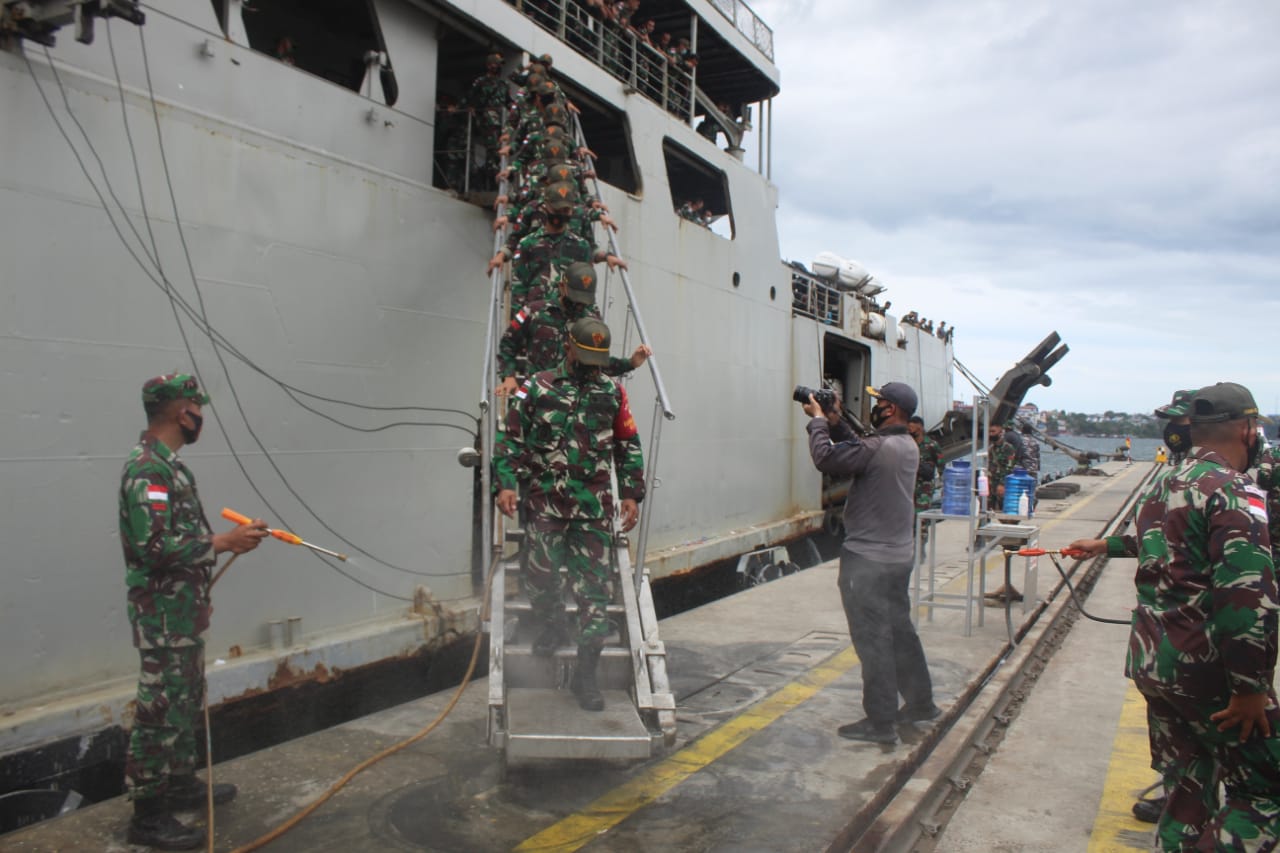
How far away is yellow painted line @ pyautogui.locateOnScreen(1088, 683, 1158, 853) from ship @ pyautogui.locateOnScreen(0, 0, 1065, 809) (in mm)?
2218

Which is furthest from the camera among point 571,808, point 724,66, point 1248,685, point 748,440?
point 724,66

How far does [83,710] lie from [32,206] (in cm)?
226

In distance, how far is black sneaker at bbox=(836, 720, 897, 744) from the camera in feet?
13.6

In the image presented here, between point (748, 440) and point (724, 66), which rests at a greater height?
point (724, 66)

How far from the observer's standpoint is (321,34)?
7.09 metres

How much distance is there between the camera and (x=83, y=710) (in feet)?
13.1

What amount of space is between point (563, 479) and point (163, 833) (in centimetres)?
190

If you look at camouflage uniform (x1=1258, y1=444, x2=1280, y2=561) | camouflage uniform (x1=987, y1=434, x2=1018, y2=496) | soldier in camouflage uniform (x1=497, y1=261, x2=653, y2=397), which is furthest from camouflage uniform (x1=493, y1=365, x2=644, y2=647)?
camouflage uniform (x1=987, y1=434, x2=1018, y2=496)

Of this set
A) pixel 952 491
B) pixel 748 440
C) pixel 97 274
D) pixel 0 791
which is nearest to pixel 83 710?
pixel 0 791

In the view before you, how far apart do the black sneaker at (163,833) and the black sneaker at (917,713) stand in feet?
10.0

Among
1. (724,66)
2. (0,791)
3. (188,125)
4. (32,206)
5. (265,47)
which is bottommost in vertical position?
(0,791)

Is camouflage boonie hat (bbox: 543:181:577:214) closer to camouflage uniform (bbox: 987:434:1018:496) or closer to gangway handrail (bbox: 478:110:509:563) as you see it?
gangway handrail (bbox: 478:110:509:563)

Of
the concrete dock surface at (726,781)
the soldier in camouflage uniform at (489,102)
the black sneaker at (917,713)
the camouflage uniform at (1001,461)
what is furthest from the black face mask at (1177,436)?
the camouflage uniform at (1001,461)

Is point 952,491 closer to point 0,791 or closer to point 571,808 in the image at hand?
point 571,808
